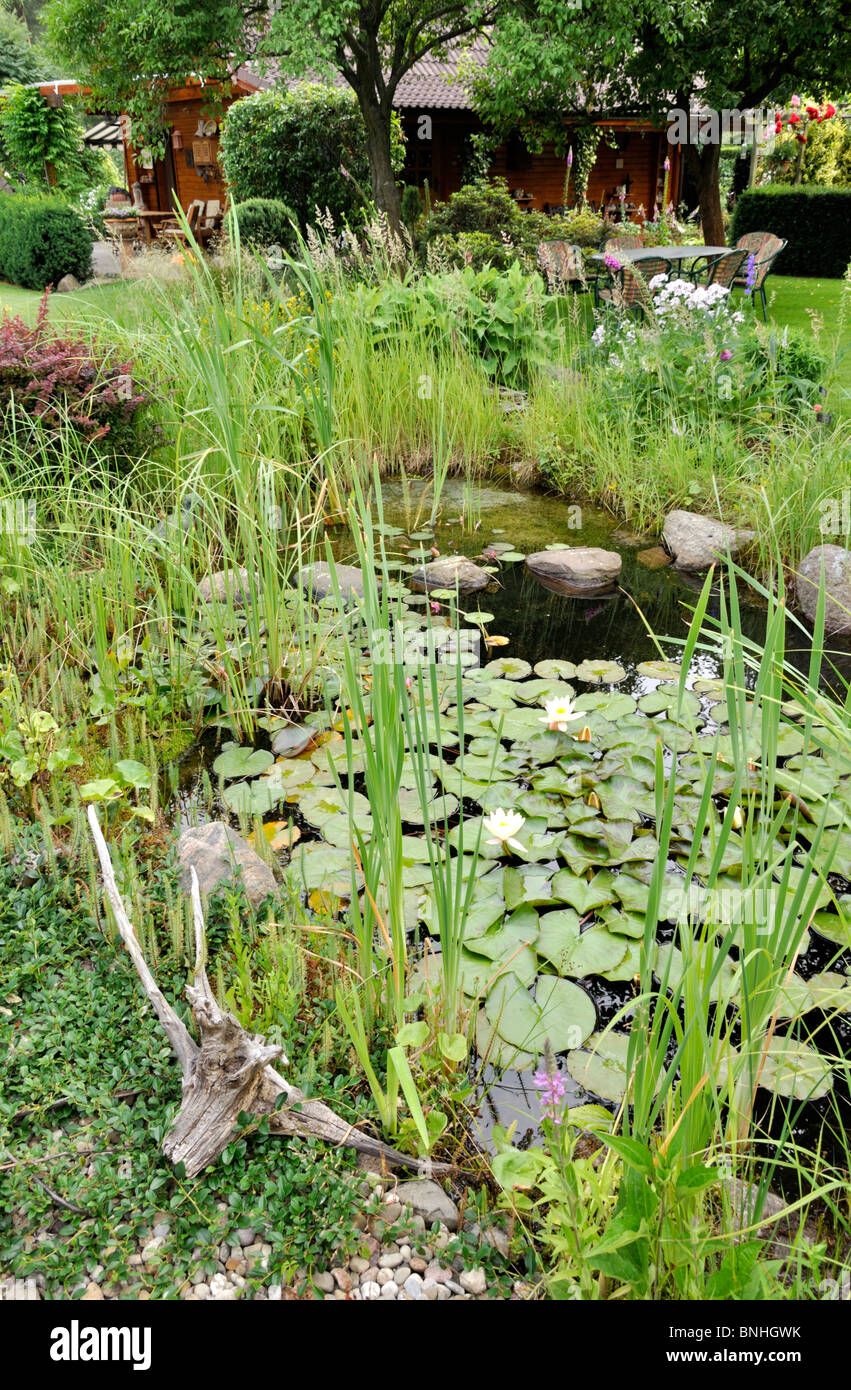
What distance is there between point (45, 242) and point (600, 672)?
12346mm

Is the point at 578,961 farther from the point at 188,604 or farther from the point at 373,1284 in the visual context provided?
the point at 188,604

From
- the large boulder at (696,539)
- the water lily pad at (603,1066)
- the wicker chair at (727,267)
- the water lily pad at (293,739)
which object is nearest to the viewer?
the water lily pad at (603,1066)

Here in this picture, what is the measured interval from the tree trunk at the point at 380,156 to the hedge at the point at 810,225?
21.7 ft

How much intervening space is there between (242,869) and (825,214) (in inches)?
594

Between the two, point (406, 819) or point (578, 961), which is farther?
point (406, 819)

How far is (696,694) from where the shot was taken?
2939mm

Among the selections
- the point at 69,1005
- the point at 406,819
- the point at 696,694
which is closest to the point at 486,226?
the point at 696,694

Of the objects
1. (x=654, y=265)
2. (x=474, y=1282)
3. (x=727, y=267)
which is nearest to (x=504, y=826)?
(x=474, y=1282)

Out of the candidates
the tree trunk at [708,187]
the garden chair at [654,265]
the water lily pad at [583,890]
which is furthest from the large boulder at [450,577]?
the tree trunk at [708,187]

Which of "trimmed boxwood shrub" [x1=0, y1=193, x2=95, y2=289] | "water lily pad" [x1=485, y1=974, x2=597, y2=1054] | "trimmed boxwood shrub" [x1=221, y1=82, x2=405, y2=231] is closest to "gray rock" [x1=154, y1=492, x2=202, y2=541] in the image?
"water lily pad" [x1=485, y1=974, x2=597, y2=1054]

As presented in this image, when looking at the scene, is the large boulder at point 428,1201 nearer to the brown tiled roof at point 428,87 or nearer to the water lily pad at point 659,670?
the water lily pad at point 659,670

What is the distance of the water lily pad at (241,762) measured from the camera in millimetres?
2602

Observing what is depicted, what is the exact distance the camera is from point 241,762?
266cm

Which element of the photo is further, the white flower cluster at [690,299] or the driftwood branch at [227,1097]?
the white flower cluster at [690,299]
